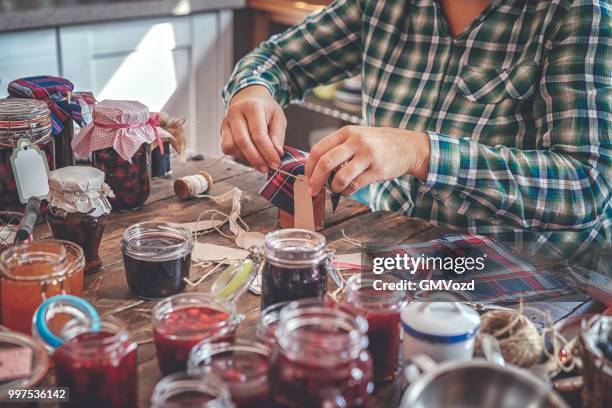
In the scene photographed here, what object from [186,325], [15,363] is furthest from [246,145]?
[15,363]

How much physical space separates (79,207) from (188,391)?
0.53 meters

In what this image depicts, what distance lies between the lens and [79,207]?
3.75 feet

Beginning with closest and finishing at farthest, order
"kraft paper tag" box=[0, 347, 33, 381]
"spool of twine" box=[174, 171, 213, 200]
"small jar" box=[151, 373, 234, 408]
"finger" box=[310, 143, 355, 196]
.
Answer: "small jar" box=[151, 373, 234, 408] < "kraft paper tag" box=[0, 347, 33, 381] < "finger" box=[310, 143, 355, 196] < "spool of twine" box=[174, 171, 213, 200]

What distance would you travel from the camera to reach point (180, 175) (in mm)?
1650

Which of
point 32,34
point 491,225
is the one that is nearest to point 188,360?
point 491,225

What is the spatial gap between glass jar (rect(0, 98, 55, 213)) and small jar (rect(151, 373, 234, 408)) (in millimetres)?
725

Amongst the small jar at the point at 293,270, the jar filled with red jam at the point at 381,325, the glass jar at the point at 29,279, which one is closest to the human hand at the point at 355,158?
the small jar at the point at 293,270

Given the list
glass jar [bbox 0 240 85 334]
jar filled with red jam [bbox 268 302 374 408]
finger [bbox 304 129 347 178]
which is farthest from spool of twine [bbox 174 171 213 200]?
jar filled with red jam [bbox 268 302 374 408]

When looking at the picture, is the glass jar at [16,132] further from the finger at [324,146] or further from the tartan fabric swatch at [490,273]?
the tartan fabric swatch at [490,273]

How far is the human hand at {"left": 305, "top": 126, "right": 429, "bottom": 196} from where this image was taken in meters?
1.22

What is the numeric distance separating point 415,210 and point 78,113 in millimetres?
795

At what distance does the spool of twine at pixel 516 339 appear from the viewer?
90cm

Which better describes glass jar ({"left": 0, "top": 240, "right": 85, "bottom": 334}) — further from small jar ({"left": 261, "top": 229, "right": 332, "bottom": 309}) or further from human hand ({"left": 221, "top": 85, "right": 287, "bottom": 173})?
human hand ({"left": 221, "top": 85, "right": 287, "bottom": 173})

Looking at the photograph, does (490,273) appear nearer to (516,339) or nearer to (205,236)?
(516,339)
